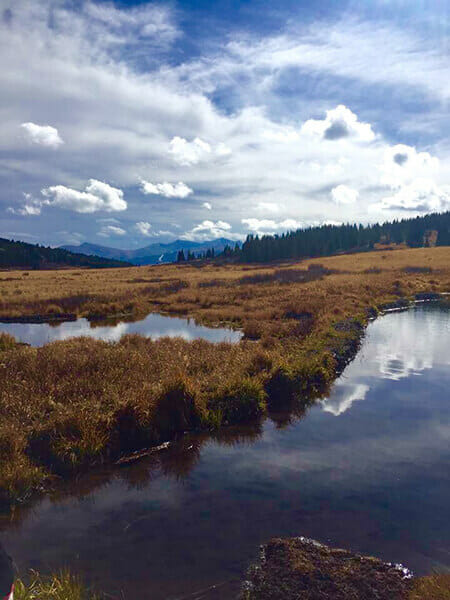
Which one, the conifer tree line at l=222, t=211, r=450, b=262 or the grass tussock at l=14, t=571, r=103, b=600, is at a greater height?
the conifer tree line at l=222, t=211, r=450, b=262

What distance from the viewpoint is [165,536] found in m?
7.93

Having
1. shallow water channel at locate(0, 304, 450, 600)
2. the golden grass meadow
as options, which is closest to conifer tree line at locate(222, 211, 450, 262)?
the golden grass meadow

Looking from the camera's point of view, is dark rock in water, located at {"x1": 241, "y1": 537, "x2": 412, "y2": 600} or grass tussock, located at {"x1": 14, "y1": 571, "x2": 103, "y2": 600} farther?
dark rock in water, located at {"x1": 241, "y1": 537, "x2": 412, "y2": 600}

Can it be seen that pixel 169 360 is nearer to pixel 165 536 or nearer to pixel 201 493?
pixel 201 493

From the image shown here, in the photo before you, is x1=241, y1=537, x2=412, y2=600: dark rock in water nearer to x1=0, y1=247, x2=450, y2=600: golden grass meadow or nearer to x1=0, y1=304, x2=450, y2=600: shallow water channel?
x1=0, y1=304, x2=450, y2=600: shallow water channel

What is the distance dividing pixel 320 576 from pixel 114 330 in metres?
25.5

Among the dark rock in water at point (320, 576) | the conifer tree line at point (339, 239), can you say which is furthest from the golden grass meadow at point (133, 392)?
the conifer tree line at point (339, 239)

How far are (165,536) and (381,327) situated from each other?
1025 inches

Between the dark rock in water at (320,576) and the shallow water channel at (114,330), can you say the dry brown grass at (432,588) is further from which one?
the shallow water channel at (114,330)

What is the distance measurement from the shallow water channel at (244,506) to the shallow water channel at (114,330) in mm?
13521

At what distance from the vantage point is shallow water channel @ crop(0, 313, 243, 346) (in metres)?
26.9

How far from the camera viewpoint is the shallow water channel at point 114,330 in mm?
26906

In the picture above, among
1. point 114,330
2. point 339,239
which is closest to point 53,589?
point 114,330

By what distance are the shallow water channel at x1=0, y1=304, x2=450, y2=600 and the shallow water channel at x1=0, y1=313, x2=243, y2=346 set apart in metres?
13.5
